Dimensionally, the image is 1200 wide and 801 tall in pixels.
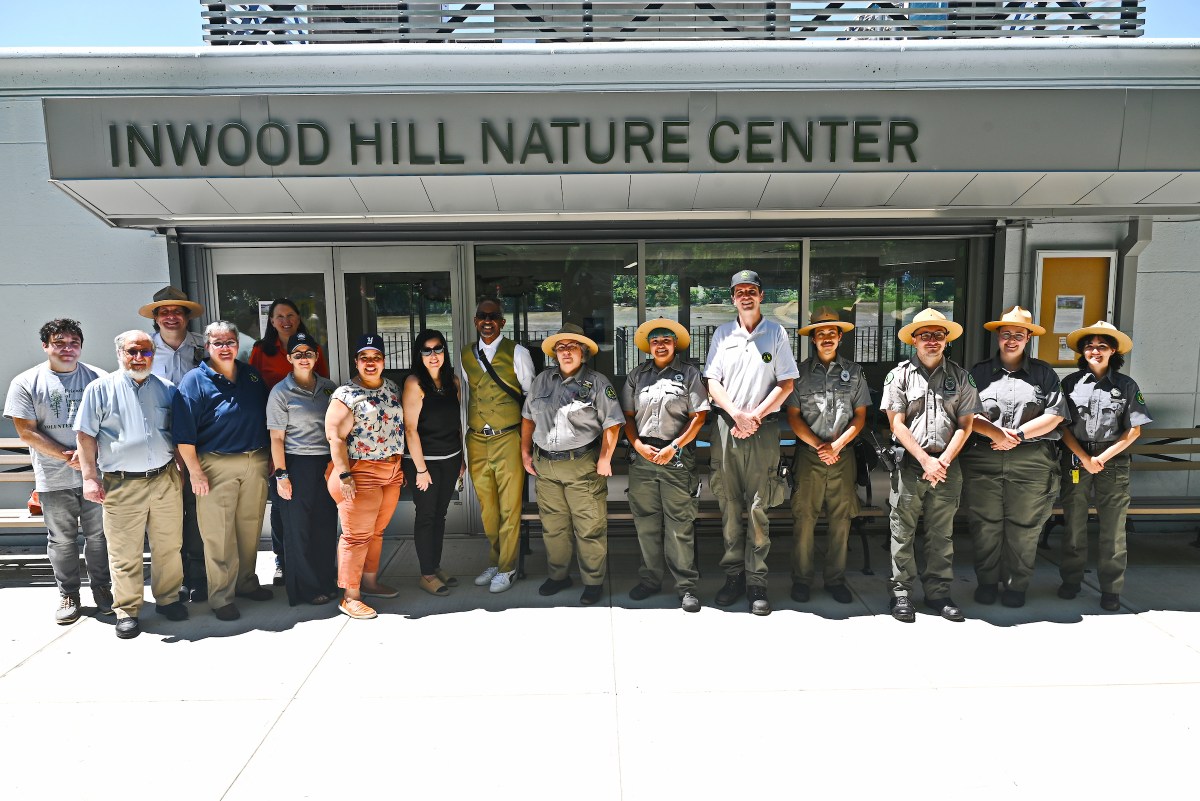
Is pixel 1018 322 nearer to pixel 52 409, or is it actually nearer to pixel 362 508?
pixel 362 508

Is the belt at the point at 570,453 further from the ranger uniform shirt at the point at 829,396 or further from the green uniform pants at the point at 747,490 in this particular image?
the ranger uniform shirt at the point at 829,396

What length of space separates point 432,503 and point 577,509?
0.98 meters

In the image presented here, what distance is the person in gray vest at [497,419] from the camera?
476 cm

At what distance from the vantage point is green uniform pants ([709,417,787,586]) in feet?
14.5

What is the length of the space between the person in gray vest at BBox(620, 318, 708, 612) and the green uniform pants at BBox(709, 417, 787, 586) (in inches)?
6.9

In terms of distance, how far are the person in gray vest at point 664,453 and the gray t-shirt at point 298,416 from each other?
1891mm

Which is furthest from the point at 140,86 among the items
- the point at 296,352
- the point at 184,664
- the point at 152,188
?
→ the point at 184,664

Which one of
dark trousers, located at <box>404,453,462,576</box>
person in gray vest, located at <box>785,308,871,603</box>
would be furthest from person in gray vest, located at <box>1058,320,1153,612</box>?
dark trousers, located at <box>404,453,462,576</box>

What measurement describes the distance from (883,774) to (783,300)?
3.99 metres

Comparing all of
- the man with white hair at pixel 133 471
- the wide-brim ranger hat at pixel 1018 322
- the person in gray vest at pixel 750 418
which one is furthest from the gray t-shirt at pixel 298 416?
the wide-brim ranger hat at pixel 1018 322

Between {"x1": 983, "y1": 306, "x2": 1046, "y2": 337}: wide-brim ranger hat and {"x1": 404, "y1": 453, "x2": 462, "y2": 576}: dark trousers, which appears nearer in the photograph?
{"x1": 983, "y1": 306, "x2": 1046, "y2": 337}: wide-brim ranger hat

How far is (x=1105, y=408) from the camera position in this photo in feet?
14.4

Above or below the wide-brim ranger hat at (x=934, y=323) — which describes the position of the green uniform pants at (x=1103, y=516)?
below

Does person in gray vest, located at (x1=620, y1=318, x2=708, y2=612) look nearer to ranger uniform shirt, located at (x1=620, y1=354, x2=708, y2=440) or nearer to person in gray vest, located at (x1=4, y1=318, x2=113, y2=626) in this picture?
ranger uniform shirt, located at (x1=620, y1=354, x2=708, y2=440)
